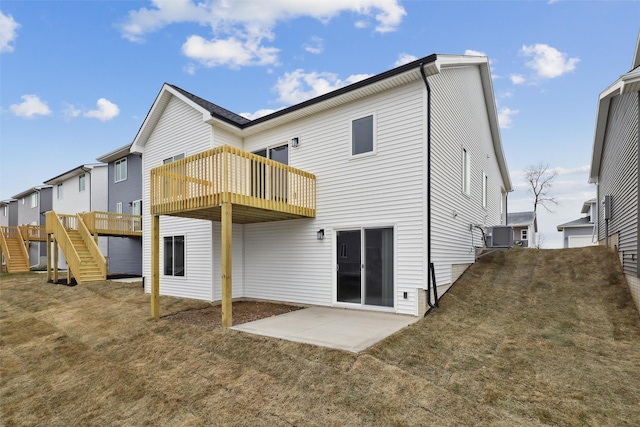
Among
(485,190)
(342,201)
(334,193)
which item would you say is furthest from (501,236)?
Result: (334,193)

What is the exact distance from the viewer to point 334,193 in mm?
8891

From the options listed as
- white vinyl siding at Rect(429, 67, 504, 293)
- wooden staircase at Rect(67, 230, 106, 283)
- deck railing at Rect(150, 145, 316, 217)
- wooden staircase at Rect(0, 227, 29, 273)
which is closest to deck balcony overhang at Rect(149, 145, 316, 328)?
deck railing at Rect(150, 145, 316, 217)

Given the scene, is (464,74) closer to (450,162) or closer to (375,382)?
(450,162)

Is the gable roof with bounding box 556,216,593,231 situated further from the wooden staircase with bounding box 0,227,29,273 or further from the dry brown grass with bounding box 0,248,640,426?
the wooden staircase with bounding box 0,227,29,273

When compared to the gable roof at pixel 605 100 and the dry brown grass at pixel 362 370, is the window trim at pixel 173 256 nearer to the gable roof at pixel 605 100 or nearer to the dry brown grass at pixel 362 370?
the dry brown grass at pixel 362 370

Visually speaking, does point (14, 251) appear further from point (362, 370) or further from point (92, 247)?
point (362, 370)

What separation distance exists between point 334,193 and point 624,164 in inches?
287

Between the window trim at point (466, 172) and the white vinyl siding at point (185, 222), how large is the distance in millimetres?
8055

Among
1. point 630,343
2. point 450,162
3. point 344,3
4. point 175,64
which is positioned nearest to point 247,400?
point 630,343

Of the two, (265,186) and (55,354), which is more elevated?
(265,186)

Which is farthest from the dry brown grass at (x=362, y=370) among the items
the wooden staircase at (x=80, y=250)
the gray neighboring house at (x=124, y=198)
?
the gray neighboring house at (x=124, y=198)

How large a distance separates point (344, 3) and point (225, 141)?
20.5ft

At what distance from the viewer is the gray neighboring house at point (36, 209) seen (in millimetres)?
26609

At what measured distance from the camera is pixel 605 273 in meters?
9.06
